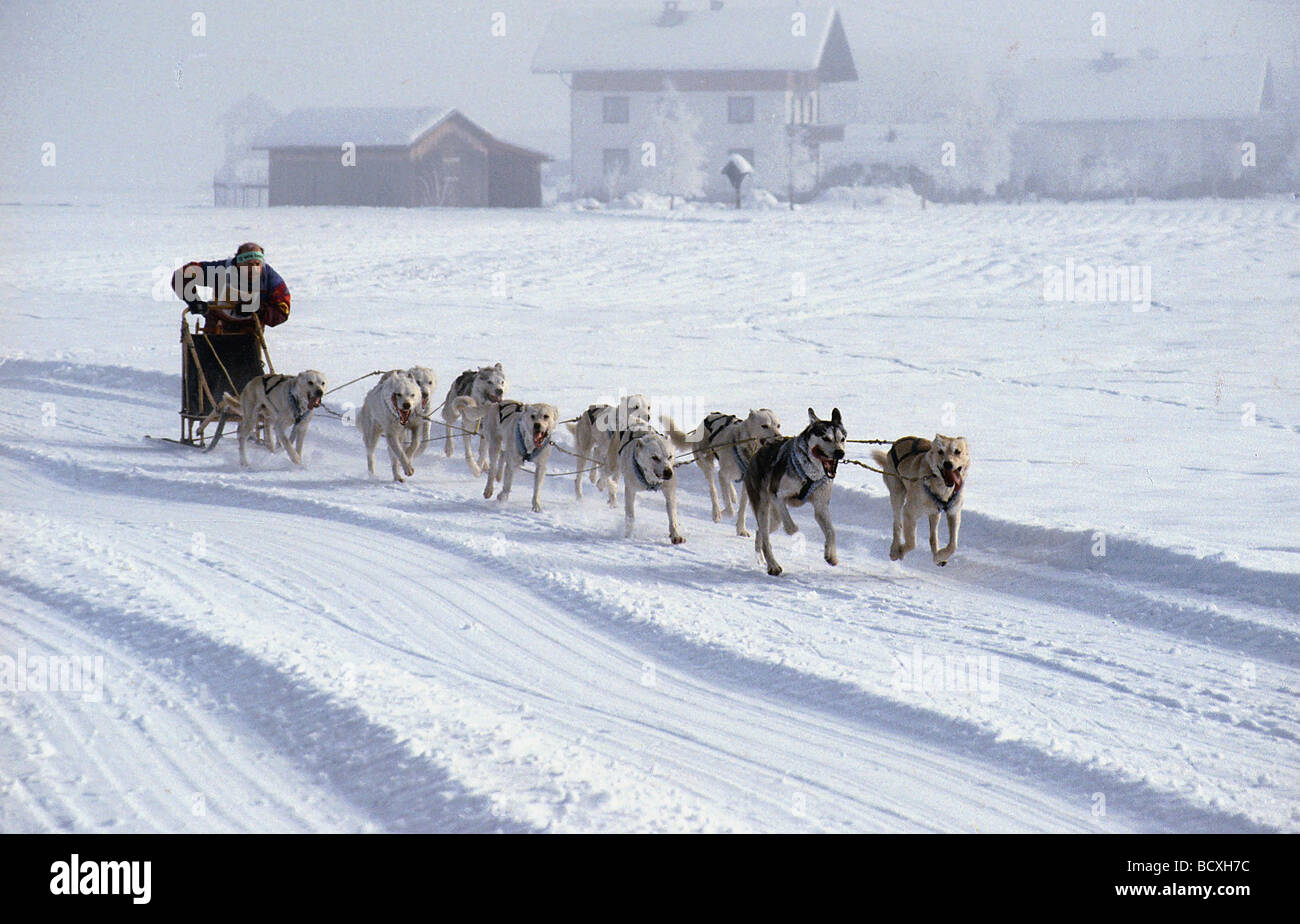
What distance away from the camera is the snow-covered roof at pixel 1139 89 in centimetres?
4475

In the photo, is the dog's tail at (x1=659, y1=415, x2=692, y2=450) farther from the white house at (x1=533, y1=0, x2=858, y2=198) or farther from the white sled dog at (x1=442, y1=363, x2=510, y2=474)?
the white house at (x1=533, y1=0, x2=858, y2=198)

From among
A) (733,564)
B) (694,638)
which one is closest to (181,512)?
(733,564)

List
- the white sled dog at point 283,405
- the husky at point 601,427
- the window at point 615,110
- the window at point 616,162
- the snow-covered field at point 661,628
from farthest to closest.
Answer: the window at point 616,162 < the window at point 615,110 < the white sled dog at point 283,405 < the husky at point 601,427 < the snow-covered field at point 661,628

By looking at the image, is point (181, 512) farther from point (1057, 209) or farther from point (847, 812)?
point (1057, 209)

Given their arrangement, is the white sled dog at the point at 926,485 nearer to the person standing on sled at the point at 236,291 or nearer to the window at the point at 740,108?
the person standing on sled at the point at 236,291

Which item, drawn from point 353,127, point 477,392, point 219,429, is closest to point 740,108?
point 353,127

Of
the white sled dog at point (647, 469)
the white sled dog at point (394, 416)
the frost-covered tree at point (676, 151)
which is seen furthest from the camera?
the frost-covered tree at point (676, 151)

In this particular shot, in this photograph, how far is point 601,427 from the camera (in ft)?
24.9

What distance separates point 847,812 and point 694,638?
5.17 ft

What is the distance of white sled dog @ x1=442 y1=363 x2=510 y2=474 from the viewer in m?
8.67

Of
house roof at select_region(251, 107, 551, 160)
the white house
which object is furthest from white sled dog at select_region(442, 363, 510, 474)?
house roof at select_region(251, 107, 551, 160)

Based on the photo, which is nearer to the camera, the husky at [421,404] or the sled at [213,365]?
the husky at [421,404]

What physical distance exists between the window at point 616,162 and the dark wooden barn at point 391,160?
2924mm

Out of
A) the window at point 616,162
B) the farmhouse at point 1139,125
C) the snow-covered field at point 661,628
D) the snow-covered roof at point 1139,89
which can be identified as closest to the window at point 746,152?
the window at point 616,162
